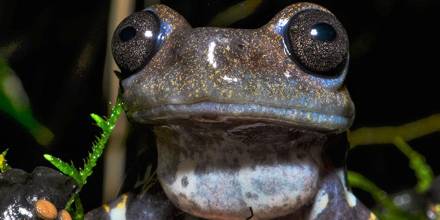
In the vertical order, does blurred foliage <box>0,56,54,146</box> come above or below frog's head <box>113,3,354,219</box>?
below

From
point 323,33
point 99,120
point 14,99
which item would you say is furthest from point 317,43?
point 14,99

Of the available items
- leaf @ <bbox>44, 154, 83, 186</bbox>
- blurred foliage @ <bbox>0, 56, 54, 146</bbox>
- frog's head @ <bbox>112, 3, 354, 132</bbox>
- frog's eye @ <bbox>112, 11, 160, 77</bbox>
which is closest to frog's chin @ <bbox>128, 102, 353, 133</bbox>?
frog's head @ <bbox>112, 3, 354, 132</bbox>

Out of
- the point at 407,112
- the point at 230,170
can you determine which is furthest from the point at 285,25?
the point at 407,112

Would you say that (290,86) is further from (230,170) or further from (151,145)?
(151,145)

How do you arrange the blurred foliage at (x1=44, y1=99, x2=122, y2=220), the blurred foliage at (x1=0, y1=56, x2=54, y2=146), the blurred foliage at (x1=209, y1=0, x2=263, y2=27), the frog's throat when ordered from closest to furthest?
the frog's throat < the blurred foliage at (x1=44, y1=99, x2=122, y2=220) < the blurred foliage at (x1=0, y1=56, x2=54, y2=146) < the blurred foliage at (x1=209, y1=0, x2=263, y2=27)

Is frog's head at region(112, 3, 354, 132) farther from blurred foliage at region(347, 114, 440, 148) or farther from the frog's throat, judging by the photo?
blurred foliage at region(347, 114, 440, 148)

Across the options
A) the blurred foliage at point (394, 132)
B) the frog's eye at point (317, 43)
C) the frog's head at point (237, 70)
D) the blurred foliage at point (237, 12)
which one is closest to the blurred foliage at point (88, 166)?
the frog's head at point (237, 70)

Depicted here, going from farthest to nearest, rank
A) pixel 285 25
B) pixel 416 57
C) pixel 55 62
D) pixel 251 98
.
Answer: pixel 416 57 < pixel 55 62 < pixel 285 25 < pixel 251 98
